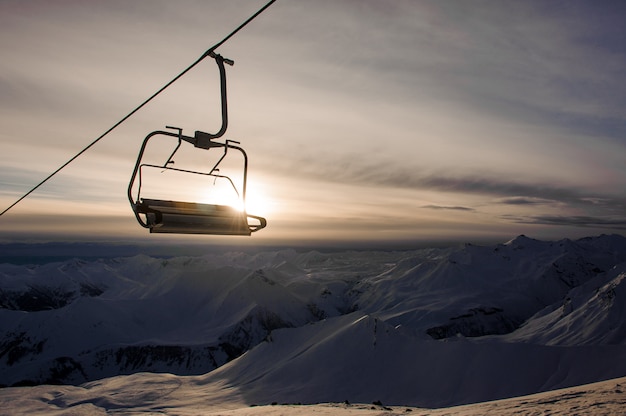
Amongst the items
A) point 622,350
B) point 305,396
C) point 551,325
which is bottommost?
point 551,325

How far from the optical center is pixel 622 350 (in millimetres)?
79938

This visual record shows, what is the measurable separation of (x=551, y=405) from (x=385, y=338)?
250 feet

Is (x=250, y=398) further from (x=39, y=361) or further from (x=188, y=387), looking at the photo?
(x=39, y=361)

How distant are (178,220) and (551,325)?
18132 cm

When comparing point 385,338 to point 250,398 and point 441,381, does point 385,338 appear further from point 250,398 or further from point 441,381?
point 250,398

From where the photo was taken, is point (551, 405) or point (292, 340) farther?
point (292, 340)

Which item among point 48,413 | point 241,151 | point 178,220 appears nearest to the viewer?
point 178,220

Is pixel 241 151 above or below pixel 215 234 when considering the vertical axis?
above

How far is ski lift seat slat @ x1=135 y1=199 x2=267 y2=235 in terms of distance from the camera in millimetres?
7531

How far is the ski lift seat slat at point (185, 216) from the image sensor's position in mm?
7531

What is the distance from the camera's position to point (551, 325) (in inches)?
6284

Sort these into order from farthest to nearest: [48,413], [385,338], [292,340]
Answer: [292,340] → [385,338] → [48,413]

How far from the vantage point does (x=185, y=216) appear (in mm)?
7652

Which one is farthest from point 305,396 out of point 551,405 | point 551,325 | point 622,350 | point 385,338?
point 551,325
